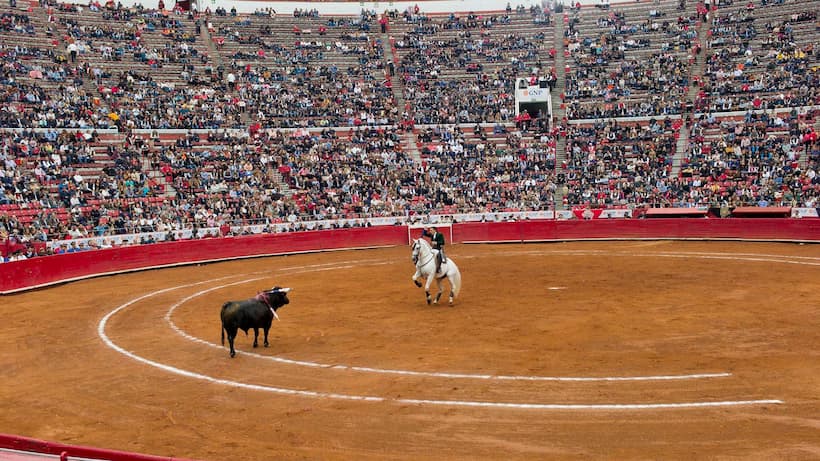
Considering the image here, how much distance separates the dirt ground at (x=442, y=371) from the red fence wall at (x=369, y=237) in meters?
4.88

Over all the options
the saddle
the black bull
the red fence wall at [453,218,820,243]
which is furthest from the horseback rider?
the red fence wall at [453,218,820,243]

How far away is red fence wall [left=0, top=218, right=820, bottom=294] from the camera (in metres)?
32.2

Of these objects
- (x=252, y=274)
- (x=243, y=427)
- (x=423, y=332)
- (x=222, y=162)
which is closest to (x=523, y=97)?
(x=222, y=162)

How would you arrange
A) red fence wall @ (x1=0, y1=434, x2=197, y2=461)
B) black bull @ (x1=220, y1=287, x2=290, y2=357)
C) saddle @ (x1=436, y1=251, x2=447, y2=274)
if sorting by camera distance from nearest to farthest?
red fence wall @ (x1=0, y1=434, x2=197, y2=461), black bull @ (x1=220, y1=287, x2=290, y2=357), saddle @ (x1=436, y1=251, x2=447, y2=274)

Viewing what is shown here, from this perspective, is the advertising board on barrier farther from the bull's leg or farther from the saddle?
the bull's leg

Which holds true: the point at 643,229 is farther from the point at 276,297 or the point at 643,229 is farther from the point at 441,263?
the point at 276,297

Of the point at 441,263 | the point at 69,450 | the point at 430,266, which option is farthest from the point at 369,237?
the point at 69,450

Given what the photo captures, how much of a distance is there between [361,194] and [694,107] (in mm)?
26875

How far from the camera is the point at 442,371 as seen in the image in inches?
583

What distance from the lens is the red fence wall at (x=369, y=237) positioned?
32.2 meters

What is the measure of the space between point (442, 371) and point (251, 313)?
4898 millimetres

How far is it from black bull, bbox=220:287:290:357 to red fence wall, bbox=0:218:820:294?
17152 millimetres

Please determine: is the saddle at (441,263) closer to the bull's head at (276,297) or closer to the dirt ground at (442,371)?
the dirt ground at (442,371)

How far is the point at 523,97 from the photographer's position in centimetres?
5966
